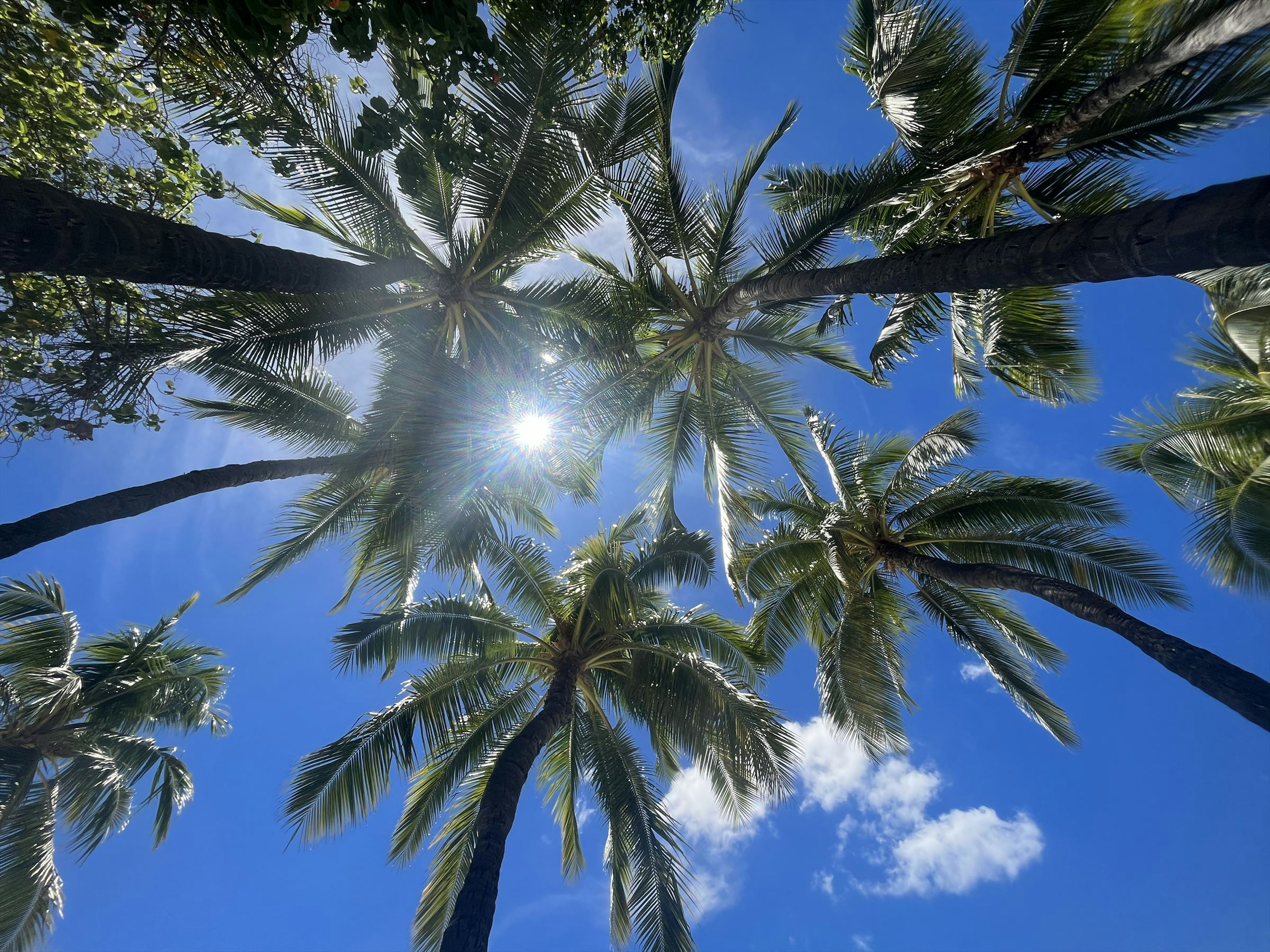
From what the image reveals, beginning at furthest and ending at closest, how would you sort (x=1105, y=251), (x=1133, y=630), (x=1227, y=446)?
(x=1227, y=446) → (x=1133, y=630) → (x=1105, y=251)

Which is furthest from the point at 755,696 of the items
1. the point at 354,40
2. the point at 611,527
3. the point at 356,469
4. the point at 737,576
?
the point at 354,40

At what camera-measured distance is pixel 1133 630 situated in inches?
245

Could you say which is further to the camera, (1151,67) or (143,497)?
(143,497)

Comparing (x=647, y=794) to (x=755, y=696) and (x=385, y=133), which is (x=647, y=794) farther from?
(x=385, y=133)

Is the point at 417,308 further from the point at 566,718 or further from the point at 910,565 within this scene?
the point at 910,565

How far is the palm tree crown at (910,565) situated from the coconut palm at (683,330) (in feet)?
3.65

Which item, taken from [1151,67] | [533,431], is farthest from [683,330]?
[1151,67]

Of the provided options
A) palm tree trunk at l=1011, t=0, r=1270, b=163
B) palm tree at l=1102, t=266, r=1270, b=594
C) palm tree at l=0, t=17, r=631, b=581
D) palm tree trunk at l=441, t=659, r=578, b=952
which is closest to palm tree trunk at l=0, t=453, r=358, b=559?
palm tree at l=0, t=17, r=631, b=581

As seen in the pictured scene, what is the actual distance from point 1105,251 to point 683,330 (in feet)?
21.0

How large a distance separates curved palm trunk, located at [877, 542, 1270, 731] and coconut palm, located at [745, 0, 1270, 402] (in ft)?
8.26

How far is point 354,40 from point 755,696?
331 inches

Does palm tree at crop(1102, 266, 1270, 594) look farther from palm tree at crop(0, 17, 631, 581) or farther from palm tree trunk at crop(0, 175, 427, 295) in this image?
palm tree trunk at crop(0, 175, 427, 295)

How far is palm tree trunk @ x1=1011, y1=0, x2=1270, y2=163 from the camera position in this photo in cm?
365

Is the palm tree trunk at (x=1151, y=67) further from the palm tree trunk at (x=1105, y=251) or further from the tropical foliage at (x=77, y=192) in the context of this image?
the tropical foliage at (x=77, y=192)
